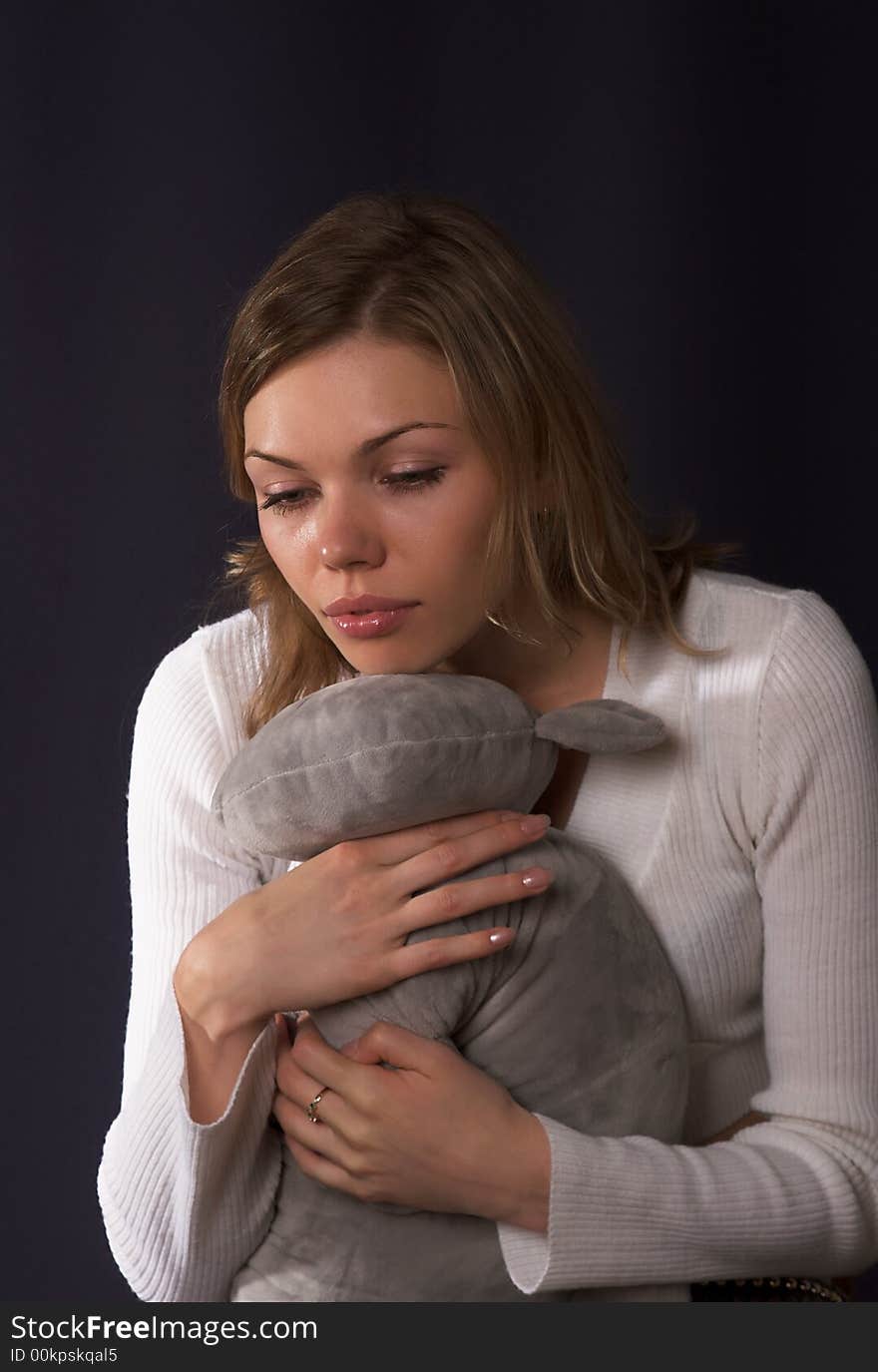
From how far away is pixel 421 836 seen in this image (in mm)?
1247

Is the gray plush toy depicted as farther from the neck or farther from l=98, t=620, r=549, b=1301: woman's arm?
the neck

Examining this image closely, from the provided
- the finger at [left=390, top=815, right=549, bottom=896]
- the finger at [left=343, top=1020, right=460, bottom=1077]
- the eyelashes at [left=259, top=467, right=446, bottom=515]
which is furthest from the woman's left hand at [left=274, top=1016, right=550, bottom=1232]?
the eyelashes at [left=259, top=467, right=446, bottom=515]

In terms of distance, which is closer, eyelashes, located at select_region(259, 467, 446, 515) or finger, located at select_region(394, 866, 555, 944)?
finger, located at select_region(394, 866, 555, 944)

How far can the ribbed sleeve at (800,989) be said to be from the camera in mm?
1297

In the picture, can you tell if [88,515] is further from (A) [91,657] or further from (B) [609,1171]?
(B) [609,1171]

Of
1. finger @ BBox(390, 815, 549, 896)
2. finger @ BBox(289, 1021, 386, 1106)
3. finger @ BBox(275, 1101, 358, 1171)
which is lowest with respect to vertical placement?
finger @ BBox(275, 1101, 358, 1171)

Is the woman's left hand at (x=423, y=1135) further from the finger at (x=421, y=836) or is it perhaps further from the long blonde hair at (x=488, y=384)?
the long blonde hair at (x=488, y=384)

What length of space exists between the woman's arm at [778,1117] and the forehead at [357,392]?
0.38 meters

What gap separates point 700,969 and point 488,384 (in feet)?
1.71

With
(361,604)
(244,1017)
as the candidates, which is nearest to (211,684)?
(361,604)

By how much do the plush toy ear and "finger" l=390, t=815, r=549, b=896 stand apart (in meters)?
0.09

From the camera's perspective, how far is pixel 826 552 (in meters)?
2.09

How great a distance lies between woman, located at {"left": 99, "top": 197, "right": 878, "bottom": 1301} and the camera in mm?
1236

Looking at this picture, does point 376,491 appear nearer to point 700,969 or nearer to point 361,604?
point 361,604
